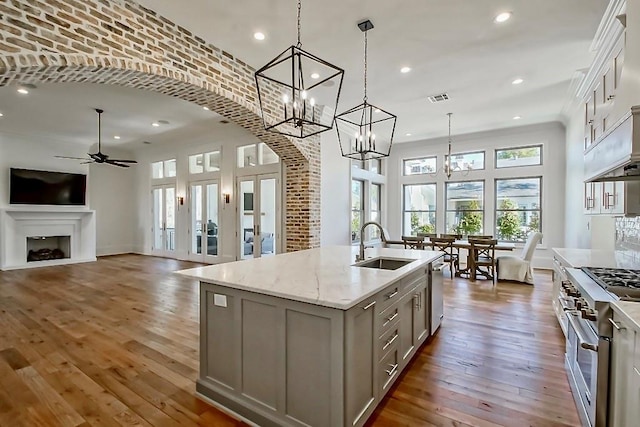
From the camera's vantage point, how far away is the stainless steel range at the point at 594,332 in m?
1.59

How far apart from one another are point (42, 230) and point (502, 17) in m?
10.5

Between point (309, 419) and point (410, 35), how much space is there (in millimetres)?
3988

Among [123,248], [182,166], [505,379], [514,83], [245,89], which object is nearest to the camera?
[505,379]

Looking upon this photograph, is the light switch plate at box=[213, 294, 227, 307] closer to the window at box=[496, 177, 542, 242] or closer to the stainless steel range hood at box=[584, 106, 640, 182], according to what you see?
the stainless steel range hood at box=[584, 106, 640, 182]

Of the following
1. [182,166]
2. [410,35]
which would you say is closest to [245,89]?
[410,35]

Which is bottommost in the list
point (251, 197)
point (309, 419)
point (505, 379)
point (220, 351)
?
point (505, 379)

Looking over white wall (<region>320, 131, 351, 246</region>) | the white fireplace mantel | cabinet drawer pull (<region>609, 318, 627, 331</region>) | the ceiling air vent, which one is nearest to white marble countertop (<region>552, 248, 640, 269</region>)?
cabinet drawer pull (<region>609, 318, 627, 331</region>)

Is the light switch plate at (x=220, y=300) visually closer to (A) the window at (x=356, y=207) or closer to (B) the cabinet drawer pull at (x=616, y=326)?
(B) the cabinet drawer pull at (x=616, y=326)

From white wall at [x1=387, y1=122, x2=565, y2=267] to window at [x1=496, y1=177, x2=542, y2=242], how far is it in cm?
16

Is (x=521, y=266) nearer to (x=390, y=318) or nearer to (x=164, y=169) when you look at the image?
(x=390, y=318)

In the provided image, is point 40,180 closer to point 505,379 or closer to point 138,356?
point 138,356

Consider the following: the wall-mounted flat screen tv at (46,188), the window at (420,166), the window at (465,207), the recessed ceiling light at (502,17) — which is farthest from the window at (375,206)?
the wall-mounted flat screen tv at (46,188)

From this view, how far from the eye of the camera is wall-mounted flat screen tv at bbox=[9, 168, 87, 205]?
296 inches

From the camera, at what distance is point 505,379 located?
2547 mm
